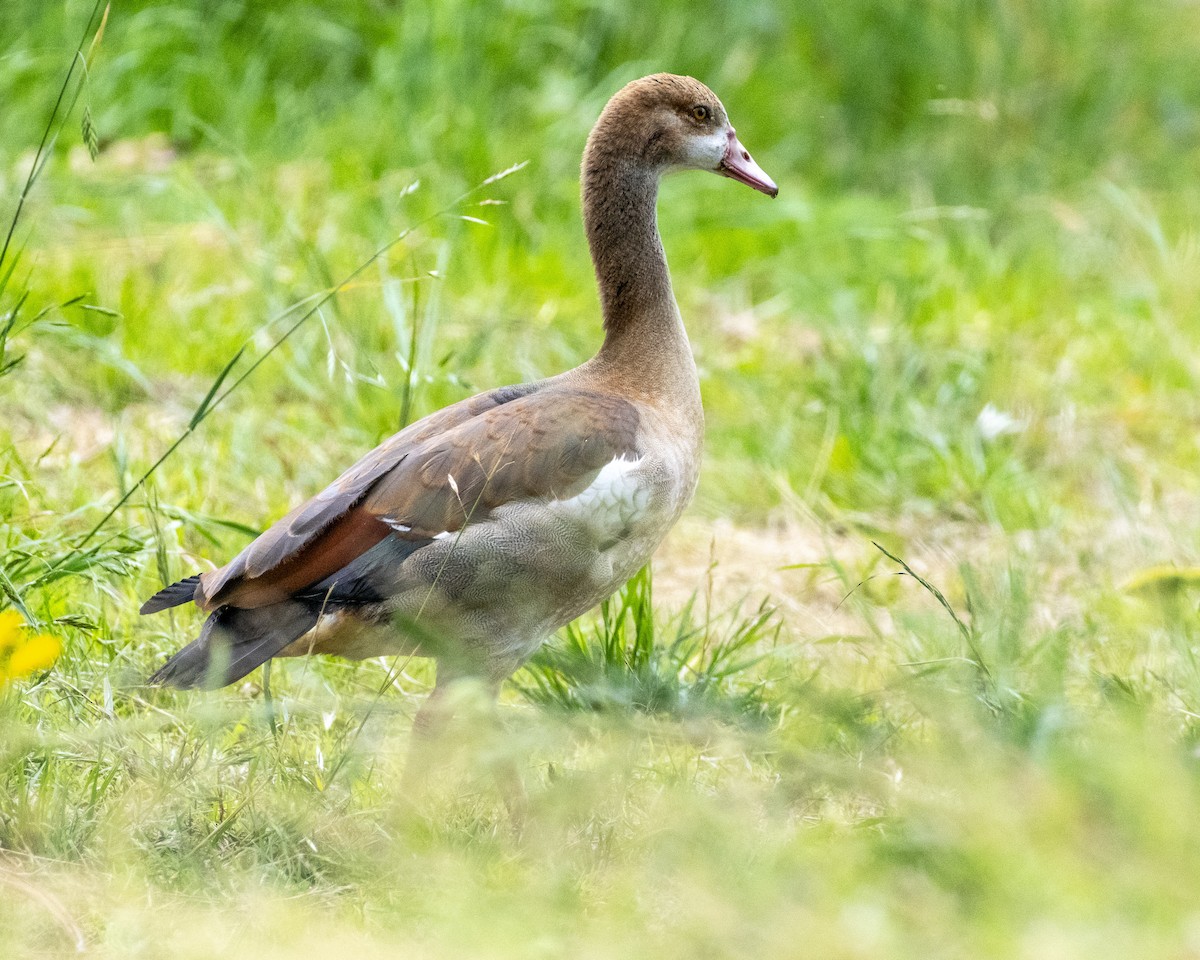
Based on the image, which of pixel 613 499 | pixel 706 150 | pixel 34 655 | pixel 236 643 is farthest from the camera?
pixel 706 150

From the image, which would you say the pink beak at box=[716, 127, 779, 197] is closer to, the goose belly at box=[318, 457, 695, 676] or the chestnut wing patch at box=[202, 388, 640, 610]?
the chestnut wing patch at box=[202, 388, 640, 610]

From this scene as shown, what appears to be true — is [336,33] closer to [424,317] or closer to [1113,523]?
[424,317]

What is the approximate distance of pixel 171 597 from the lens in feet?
9.65

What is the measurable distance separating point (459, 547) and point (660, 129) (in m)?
1.11

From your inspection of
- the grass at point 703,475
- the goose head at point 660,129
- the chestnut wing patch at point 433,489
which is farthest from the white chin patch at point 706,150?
the chestnut wing patch at point 433,489

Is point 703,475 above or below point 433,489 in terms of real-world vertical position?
below

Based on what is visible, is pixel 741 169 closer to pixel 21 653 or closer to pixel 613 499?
pixel 613 499

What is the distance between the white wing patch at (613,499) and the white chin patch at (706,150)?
87 centimetres

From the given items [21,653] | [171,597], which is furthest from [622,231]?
[21,653]

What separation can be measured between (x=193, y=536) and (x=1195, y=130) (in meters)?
5.50

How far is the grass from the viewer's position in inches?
88.4

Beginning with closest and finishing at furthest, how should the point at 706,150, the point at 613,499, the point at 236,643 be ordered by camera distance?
the point at 236,643 → the point at 613,499 → the point at 706,150

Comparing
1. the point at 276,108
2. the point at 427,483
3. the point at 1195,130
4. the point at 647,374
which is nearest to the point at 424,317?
the point at 647,374

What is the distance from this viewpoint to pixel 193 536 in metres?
3.79
